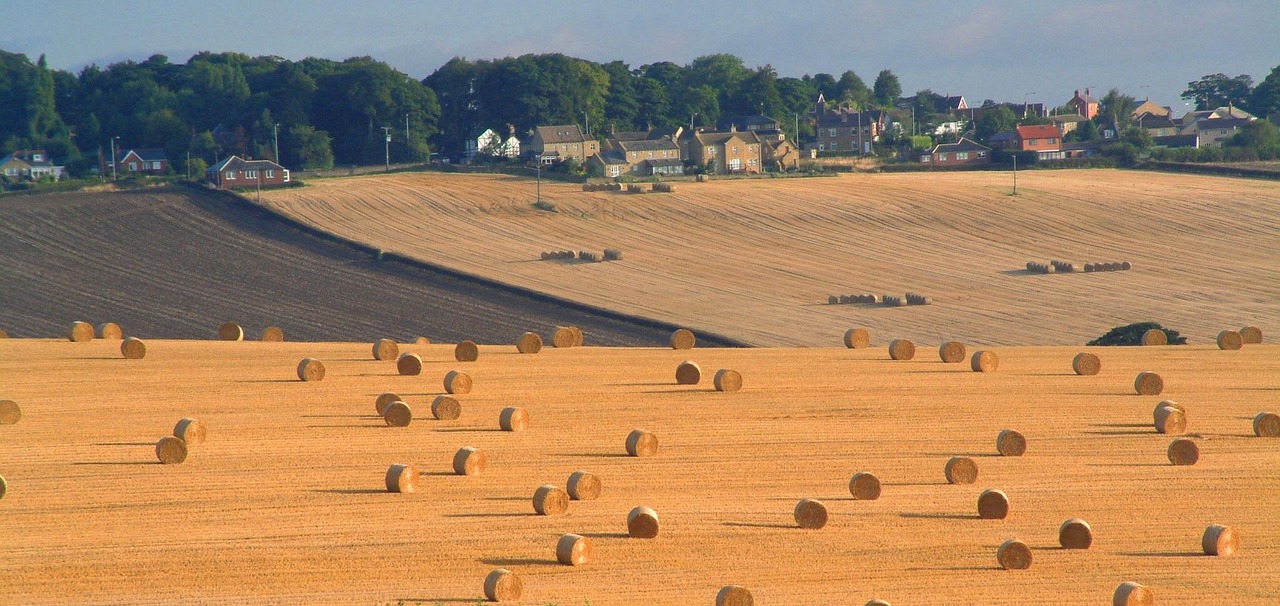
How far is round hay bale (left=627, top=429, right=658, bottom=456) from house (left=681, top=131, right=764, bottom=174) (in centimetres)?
8474

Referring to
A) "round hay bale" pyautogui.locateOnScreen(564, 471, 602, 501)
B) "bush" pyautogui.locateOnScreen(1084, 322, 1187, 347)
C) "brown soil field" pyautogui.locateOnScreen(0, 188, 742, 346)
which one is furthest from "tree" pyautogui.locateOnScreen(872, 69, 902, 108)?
"round hay bale" pyautogui.locateOnScreen(564, 471, 602, 501)

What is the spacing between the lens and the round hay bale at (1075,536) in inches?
580

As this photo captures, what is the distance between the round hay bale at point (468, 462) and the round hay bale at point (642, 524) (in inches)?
151

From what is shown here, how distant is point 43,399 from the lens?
24094mm

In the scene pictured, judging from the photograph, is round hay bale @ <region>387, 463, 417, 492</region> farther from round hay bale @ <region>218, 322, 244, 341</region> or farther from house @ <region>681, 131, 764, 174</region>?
house @ <region>681, 131, 764, 174</region>

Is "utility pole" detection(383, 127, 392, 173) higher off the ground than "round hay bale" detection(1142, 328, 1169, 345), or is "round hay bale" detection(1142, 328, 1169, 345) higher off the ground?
"utility pole" detection(383, 127, 392, 173)

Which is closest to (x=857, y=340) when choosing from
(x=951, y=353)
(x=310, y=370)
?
(x=951, y=353)

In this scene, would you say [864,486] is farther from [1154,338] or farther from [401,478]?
[1154,338]

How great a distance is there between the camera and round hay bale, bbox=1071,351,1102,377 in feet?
88.6

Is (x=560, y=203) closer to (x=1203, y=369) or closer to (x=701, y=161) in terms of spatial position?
(x=701, y=161)

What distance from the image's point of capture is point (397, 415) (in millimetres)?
22062

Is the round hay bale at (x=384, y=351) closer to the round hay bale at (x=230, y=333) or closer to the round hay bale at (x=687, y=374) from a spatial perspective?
the round hay bale at (x=230, y=333)

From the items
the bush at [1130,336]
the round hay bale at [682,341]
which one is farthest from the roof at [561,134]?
the round hay bale at [682,341]

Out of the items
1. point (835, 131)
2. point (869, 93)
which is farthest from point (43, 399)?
point (869, 93)
